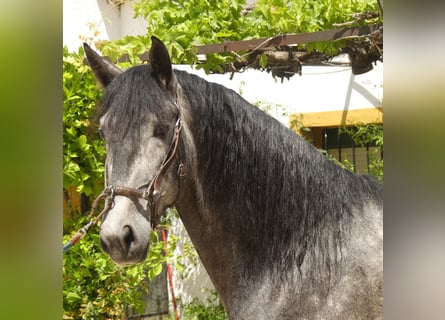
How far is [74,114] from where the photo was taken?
338 centimetres

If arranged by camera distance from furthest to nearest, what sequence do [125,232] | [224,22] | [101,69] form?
1. [224,22]
2. [101,69]
3. [125,232]

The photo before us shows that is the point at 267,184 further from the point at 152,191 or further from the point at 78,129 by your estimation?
the point at 78,129

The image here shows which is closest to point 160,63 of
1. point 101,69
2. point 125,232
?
point 101,69

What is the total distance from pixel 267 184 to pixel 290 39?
1.92 meters

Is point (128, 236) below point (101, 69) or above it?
below

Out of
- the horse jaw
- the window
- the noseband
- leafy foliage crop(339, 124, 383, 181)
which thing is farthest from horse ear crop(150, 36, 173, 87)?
the window

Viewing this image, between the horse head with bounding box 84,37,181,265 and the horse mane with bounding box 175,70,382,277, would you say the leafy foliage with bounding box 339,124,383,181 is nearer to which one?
the horse mane with bounding box 175,70,382,277

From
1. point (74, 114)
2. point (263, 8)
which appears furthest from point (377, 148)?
point (74, 114)

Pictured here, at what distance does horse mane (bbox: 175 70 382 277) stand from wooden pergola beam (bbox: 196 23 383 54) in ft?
5.46

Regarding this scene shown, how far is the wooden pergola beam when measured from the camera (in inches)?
126

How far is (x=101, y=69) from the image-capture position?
1.85m

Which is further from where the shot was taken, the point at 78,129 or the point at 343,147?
the point at 343,147

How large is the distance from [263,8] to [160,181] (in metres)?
2.26

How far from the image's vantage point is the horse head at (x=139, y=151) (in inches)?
60.6
